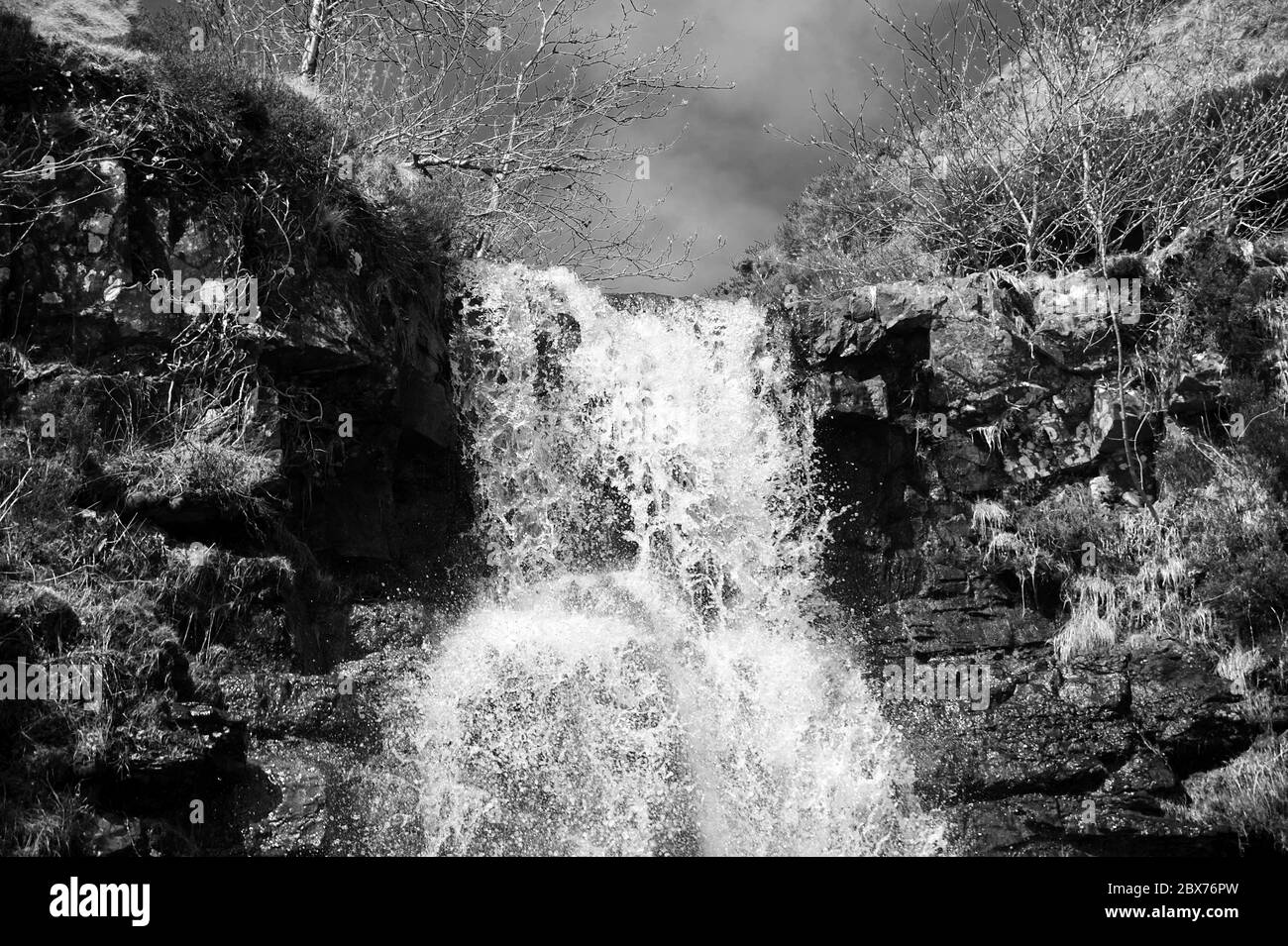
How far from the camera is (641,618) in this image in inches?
336

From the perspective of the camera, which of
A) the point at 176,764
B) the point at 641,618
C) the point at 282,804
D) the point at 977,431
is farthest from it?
the point at 977,431

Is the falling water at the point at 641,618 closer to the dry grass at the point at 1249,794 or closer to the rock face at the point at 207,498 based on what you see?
the rock face at the point at 207,498

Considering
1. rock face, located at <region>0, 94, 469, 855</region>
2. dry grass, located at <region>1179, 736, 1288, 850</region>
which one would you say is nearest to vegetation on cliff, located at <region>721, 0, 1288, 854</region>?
dry grass, located at <region>1179, 736, 1288, 850</region>

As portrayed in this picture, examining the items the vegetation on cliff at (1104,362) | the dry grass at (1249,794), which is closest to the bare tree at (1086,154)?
the vegetation on cliff at (1104,362)

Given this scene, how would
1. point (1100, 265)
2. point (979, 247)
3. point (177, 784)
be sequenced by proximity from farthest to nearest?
point (979, 247) < point (1100, 265) < point (177, 784)

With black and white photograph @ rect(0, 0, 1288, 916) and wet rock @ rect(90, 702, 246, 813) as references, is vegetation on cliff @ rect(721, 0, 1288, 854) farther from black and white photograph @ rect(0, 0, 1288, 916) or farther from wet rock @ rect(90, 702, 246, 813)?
wet rock @ rect(90, 702, 246, 813)

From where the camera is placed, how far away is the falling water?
6.72 m

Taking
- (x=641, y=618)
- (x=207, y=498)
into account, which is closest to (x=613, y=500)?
(x=641, y=618)

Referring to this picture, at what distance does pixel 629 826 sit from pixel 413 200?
5.91m

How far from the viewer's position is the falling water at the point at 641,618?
22.1ft

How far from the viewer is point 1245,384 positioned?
8.98 meters

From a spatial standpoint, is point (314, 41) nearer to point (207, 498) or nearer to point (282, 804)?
point (207, 498)

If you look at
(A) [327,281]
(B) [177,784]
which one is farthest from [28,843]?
(A) [327,281]
